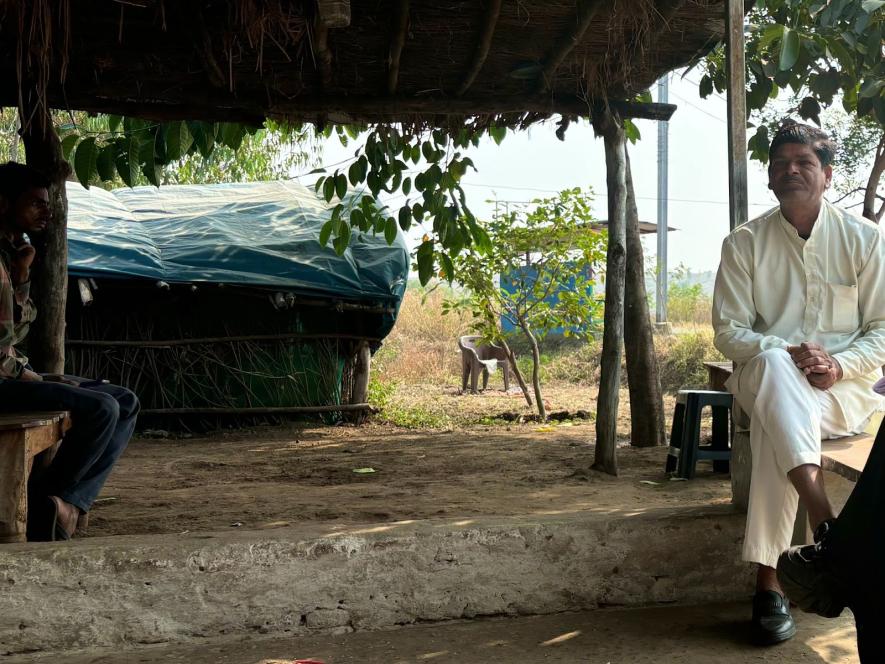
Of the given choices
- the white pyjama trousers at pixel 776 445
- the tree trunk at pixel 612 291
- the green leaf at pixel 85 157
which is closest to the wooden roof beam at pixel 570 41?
the tree trunk at pixel 612 291

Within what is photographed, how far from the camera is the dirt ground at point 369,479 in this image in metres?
4.39

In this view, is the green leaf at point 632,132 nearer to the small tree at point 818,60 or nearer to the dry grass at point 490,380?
the small tree at point 818,60

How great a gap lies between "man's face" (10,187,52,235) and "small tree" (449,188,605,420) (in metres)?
6.38

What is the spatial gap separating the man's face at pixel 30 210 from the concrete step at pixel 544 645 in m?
1.80

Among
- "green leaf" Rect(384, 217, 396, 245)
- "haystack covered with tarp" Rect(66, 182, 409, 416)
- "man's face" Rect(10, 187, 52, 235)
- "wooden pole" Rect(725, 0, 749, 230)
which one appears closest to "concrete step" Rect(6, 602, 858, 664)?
"wooden pole" Rect(725, 0, 749, 230)

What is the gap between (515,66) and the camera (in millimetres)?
5012

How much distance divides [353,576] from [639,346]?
13.0 ft

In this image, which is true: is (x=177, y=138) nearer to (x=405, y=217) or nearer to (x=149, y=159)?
(x=149, y=159)

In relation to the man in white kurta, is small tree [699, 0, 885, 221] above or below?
above

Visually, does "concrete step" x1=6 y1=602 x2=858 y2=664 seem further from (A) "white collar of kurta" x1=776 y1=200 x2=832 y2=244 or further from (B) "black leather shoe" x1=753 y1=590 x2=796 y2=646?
(A) "white collar of kurta" x1=776 y1=200 x2=832 y2=244

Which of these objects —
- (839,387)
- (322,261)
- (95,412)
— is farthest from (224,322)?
(839,387)

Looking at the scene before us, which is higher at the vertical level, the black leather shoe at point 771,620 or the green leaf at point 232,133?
the green leaf at point 232,133

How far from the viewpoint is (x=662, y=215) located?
63.2ft

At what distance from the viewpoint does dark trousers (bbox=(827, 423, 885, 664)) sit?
1.95 meters
